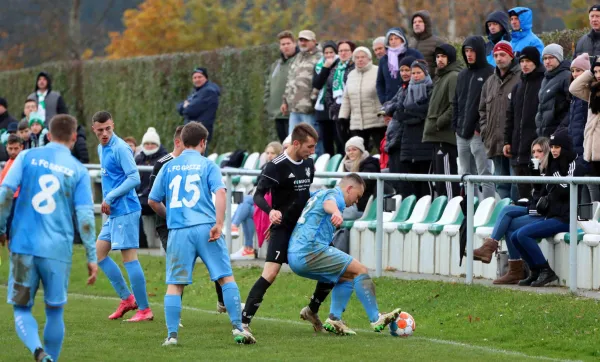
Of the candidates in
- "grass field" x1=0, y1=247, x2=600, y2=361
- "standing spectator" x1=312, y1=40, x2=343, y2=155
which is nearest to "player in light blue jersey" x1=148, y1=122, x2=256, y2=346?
"grass field" x1=0, y1=247, x2=600, y2=361

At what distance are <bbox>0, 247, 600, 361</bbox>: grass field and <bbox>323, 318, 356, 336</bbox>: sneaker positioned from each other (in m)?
0.10

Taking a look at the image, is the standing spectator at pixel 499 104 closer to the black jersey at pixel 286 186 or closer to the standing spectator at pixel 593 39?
the standing spectator at pixel 593 39

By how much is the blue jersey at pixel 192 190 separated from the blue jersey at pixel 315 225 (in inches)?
34.9

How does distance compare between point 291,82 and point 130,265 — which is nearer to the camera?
point 130,265

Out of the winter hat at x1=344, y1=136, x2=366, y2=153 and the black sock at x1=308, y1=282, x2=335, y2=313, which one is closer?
the black sock at x1=308, y1=282, x2=335, y2=313

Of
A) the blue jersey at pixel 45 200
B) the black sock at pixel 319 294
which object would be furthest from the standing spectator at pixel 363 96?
the blue jersey at pixel 45 200

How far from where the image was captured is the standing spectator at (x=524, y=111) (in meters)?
15.3

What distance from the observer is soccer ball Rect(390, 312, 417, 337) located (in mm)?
12086

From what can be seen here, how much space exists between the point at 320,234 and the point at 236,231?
6.68 meters

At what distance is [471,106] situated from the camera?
16.3m

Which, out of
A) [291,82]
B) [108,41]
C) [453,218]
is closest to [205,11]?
[108,41]

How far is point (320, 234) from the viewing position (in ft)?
38.5

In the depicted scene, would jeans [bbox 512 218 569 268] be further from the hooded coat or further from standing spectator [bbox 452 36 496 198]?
the hooded coat

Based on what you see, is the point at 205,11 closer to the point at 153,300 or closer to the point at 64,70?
the point at 64,70
